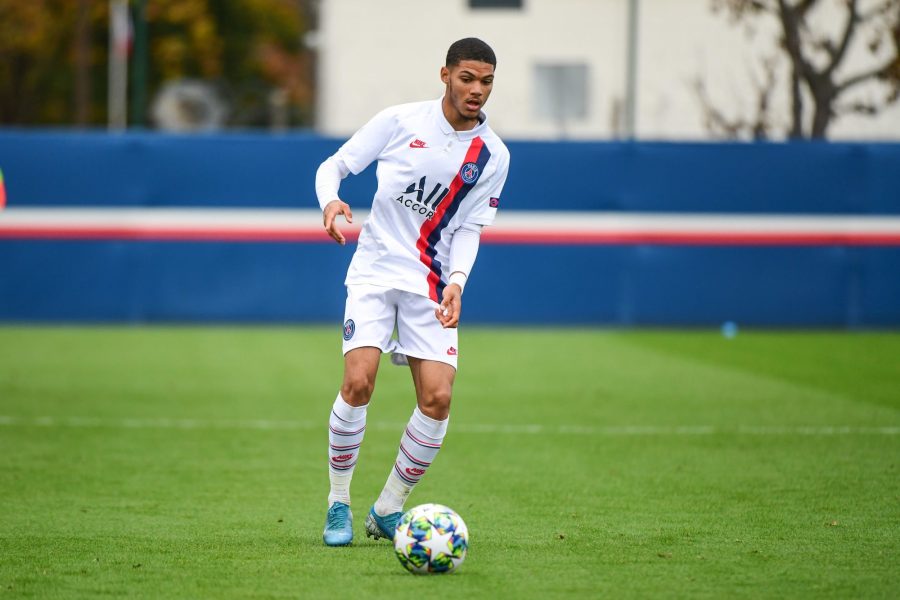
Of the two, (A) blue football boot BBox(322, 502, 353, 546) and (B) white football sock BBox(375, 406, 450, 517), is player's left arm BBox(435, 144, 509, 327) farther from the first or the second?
(A) blue football boot BBox(322, 502, 353, 546)

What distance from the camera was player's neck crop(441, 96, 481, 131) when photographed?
21.4 feet

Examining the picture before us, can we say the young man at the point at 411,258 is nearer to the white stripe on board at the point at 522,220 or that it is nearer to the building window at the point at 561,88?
the white stripe on board at the point at 522,220

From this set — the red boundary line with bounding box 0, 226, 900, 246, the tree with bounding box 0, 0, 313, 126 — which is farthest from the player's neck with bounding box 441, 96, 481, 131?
the tree with bounding box 0, 0, 313, 126

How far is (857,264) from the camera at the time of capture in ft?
57.9

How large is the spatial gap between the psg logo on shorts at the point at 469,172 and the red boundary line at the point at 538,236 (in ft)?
34.5

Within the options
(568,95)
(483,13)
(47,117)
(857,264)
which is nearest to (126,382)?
(857,264)

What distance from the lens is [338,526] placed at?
255 inches

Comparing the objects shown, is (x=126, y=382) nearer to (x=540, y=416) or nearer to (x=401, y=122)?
(x=540, y=416)

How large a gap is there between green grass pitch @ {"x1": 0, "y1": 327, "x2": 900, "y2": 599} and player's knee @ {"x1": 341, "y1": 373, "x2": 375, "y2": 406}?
2.12ft

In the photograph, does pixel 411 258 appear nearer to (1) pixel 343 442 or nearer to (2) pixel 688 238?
(1) pixel 343 442

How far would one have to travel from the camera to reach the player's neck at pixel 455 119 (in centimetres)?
653

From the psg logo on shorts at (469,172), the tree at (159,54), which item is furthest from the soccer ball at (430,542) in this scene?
the tree at (159,54)

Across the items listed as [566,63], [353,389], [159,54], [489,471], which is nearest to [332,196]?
[353,389]

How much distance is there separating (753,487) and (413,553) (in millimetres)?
2834
